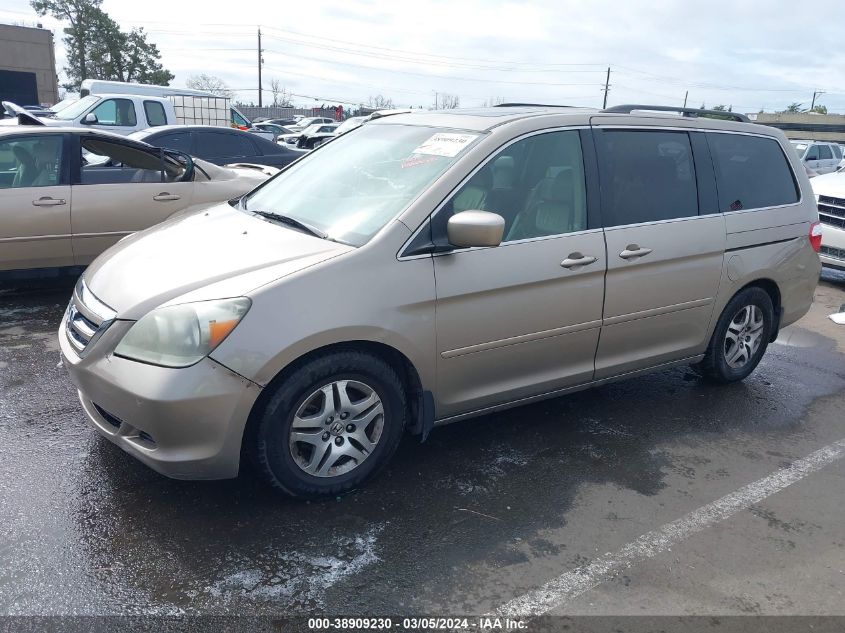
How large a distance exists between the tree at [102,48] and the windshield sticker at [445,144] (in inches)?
2115

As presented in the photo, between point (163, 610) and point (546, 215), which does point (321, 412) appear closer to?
point (163, 610)

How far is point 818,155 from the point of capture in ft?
64.7

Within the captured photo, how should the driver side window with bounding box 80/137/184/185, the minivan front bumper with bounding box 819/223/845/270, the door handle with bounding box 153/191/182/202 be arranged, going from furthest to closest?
the minivan front bumper with bounding box 819/223/845/270
the door handle with bounding box 153/191/182/202
the driver side window with bounding box 80/137/184/185

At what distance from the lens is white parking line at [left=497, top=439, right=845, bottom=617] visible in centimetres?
267

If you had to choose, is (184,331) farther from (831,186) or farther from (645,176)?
(831,186)

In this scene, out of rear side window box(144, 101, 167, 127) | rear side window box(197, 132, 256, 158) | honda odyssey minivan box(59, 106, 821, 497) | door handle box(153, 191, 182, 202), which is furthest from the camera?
rear side window box(144, 101, 167, 127)

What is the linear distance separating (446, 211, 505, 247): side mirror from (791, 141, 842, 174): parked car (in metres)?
18.5

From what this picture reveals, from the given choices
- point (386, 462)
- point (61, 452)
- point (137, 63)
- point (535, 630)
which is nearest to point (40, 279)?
point (61, 452)

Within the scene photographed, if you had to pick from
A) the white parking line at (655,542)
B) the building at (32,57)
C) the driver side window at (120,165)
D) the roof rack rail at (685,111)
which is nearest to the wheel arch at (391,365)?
the white parking line at (655,542)

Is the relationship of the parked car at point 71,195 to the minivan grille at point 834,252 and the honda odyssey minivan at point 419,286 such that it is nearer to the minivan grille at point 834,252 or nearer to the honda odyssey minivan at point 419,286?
the honda odyssey minivan at point 419,286

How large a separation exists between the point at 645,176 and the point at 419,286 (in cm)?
176

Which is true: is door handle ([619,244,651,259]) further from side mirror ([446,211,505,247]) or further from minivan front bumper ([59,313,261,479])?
minivan front bumper ([59,313,261,479])

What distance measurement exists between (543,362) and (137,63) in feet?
184

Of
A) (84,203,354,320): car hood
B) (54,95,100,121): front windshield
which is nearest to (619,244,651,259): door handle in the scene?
(84,203,354,320): car hood
